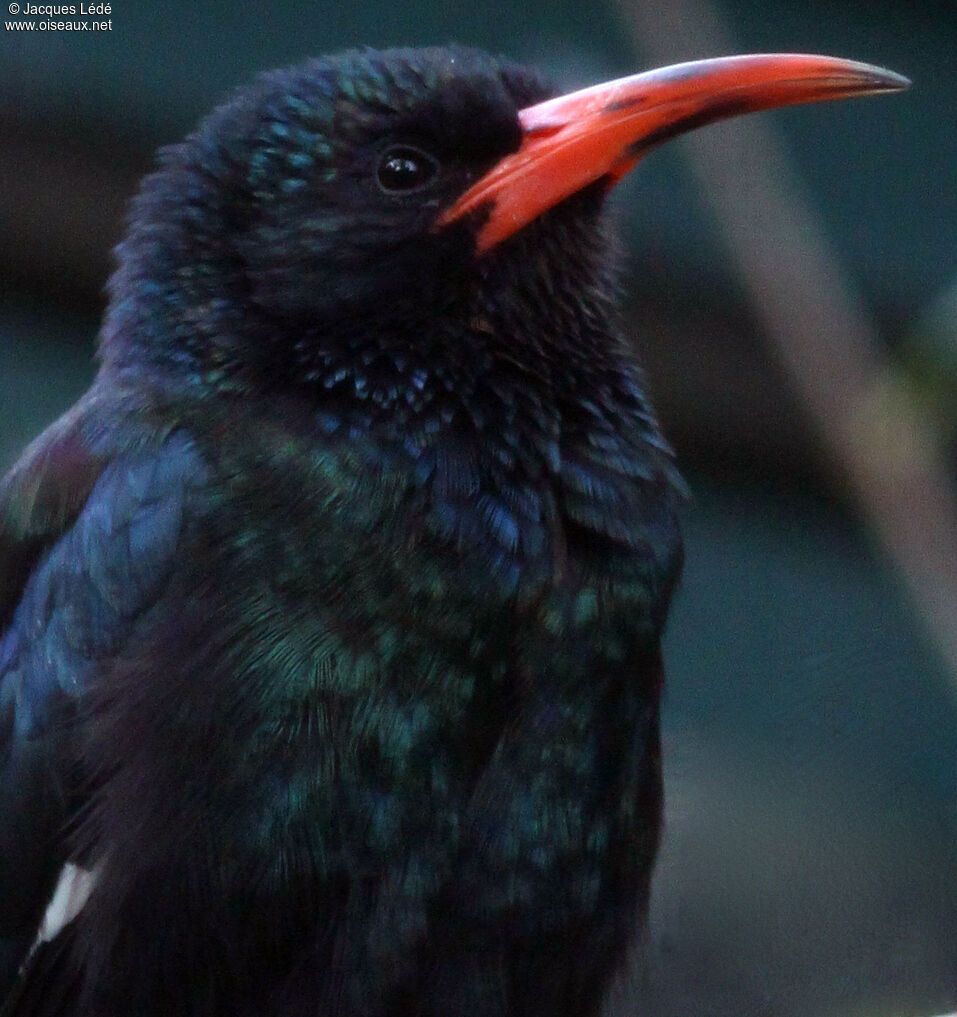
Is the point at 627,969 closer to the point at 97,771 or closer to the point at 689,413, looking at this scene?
the point at 97,771

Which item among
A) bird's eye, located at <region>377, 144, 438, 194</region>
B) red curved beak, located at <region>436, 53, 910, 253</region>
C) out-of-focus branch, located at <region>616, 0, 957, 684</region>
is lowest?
out-of-focus branch, located at <region>616, 0, 957, 684</region>

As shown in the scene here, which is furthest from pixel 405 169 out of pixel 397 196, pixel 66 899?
pixel 66 899

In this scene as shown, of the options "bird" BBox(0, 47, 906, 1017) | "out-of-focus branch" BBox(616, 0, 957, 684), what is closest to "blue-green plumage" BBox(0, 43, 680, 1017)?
"bird" BBox(0, 47, 906, 1017)

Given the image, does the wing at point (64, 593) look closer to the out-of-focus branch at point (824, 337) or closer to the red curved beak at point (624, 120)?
the red curved beak at point (624, 120)

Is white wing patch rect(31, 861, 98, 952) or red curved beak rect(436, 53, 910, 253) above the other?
red curved beak rect(436, 53, 910, 253)

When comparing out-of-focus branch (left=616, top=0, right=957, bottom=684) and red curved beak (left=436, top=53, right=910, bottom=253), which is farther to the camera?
red curved beak (left=436, top=53, right=910, bottom=253)

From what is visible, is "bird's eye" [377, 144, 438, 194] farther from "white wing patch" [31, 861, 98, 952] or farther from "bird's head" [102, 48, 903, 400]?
"white wing patch" [31, 861, 98, 952]

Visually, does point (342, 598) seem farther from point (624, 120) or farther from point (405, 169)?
point (624, 120)
